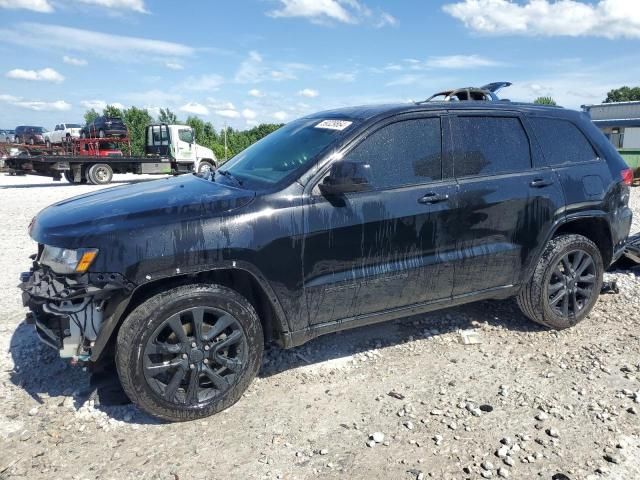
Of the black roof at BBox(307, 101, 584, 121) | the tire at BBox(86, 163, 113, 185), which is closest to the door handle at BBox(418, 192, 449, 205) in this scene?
the black roof at BBox(307, 101, 584, 121)

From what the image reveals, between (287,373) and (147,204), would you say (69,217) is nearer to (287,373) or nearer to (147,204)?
(147,204)

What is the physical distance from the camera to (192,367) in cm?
305

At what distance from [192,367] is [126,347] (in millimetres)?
408

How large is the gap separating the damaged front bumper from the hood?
212 millimetres

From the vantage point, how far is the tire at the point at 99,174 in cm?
1841

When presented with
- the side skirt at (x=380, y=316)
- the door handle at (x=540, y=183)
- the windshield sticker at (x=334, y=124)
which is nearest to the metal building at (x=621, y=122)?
the door handle at (x=540, y=183)

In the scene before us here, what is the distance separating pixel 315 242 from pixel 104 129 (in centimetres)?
2079

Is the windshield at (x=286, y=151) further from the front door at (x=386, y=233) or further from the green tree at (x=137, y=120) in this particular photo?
the green tree at (x=137, y=120)

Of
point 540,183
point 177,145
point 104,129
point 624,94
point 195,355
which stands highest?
point 624,94

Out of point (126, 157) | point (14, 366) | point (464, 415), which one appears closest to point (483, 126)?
point (464, 415)

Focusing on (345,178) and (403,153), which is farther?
(403,153)

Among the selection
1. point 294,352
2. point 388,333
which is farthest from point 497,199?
point 294,352

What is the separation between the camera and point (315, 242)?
10.5 ft

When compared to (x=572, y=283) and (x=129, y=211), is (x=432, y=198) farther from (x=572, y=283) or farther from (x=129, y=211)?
(x=129, y=211)
